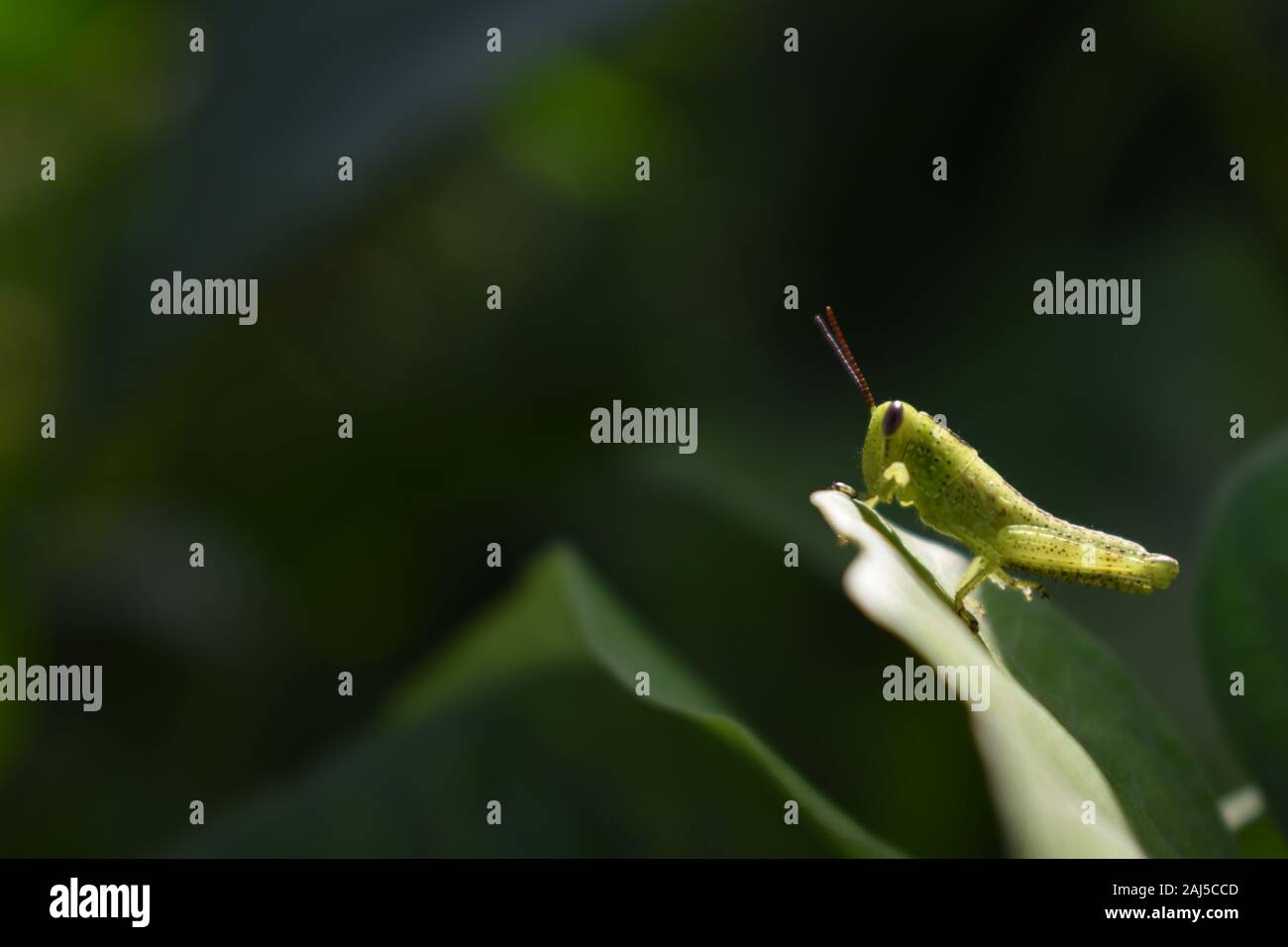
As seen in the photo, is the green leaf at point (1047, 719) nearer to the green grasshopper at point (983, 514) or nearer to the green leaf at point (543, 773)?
the green grasshopper at point (983, 514)

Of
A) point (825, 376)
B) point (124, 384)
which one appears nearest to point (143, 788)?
point (124, 384)

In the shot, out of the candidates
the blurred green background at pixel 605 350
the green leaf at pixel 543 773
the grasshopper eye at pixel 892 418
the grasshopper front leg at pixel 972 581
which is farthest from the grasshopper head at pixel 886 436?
the blurred green background at pixel 605 350

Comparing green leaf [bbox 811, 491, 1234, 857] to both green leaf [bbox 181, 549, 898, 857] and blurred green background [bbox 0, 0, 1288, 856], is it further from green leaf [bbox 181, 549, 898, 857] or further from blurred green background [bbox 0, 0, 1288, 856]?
blurred green background [bbox 0, 0, 1288, 856]

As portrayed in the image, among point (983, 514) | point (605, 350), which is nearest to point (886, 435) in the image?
point (983, 514)

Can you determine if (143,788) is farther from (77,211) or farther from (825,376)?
(825,376)

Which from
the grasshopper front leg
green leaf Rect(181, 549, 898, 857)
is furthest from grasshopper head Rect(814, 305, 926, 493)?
green leaf Rect(181, 549, 898, 857)
